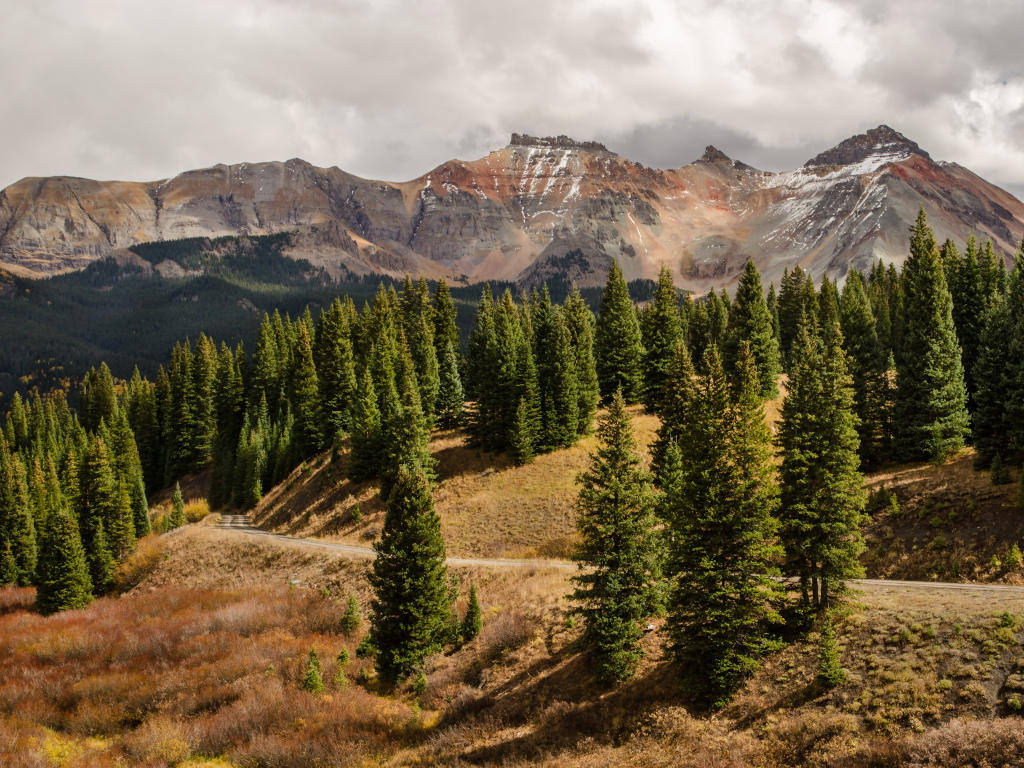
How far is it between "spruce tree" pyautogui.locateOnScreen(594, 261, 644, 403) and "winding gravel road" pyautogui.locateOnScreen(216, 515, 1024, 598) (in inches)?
1105

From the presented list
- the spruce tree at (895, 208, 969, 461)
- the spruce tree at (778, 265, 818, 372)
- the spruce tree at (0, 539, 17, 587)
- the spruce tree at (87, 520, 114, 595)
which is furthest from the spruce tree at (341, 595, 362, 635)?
the spruce tree at (778, 265, 818, 372)

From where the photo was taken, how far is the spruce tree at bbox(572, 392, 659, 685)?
91.2 feet

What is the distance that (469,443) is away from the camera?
67.6 m

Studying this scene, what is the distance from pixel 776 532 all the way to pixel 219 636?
36.3 m

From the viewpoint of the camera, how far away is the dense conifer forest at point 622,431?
85.4 ft

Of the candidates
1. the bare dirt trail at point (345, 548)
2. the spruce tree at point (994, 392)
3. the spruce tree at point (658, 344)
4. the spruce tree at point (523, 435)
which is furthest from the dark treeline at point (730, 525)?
the spruce tree at point (658, 344)

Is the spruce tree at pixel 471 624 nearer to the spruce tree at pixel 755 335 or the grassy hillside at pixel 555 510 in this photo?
the grassy hillside at pixel 555 510

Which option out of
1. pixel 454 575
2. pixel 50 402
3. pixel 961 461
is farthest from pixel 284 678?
pixel 50 402

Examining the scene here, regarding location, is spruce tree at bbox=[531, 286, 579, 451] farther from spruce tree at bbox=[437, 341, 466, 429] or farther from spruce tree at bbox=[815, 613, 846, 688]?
spruce tree at bbox=[815, 613, 846, 688]

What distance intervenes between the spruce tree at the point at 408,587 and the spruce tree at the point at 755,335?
145 ft

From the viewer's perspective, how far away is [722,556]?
83.6ft

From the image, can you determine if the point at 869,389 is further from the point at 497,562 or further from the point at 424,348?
the point at 424,348

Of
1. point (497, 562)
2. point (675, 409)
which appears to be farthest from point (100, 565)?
point (675, 409)

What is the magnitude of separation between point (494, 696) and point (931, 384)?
38918mm
